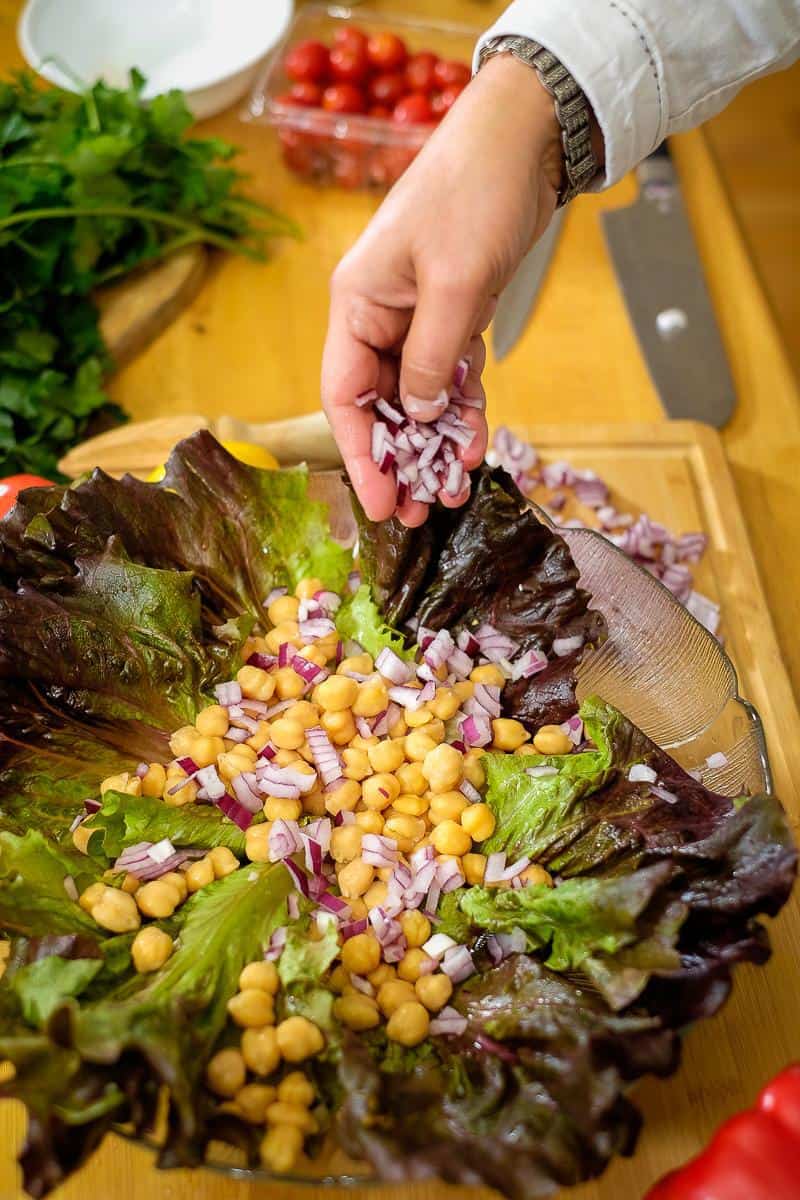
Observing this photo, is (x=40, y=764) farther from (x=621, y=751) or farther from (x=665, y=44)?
(x=665, y=44)

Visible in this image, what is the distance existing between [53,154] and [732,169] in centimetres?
287

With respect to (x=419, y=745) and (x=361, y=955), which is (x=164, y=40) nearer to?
(x=419, y=745)

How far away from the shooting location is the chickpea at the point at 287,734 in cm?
154

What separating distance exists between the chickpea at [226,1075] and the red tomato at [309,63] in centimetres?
250

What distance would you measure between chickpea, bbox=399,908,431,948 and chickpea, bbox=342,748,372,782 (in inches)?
9.4

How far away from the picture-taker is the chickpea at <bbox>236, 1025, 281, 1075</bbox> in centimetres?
120

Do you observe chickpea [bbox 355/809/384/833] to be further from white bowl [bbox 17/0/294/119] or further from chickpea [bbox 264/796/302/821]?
white bowl [bbox 17/0/294/119]

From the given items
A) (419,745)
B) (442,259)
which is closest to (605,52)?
(442,259)

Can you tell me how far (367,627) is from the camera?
5.59ft

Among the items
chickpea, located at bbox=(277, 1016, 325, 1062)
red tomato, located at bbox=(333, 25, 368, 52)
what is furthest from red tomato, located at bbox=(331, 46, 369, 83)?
chickpea, located at bbox=(277, 1016, 325, 1062)

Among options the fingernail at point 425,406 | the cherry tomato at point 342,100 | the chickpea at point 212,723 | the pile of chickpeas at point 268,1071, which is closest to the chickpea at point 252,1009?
the pile of chickpeas at point 268,1071

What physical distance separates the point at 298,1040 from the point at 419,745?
488 mm

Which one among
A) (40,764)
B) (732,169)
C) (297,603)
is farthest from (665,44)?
(732,169)

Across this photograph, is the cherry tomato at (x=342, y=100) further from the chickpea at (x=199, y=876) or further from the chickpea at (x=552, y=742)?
the chickpea at (x=199, y=876)
